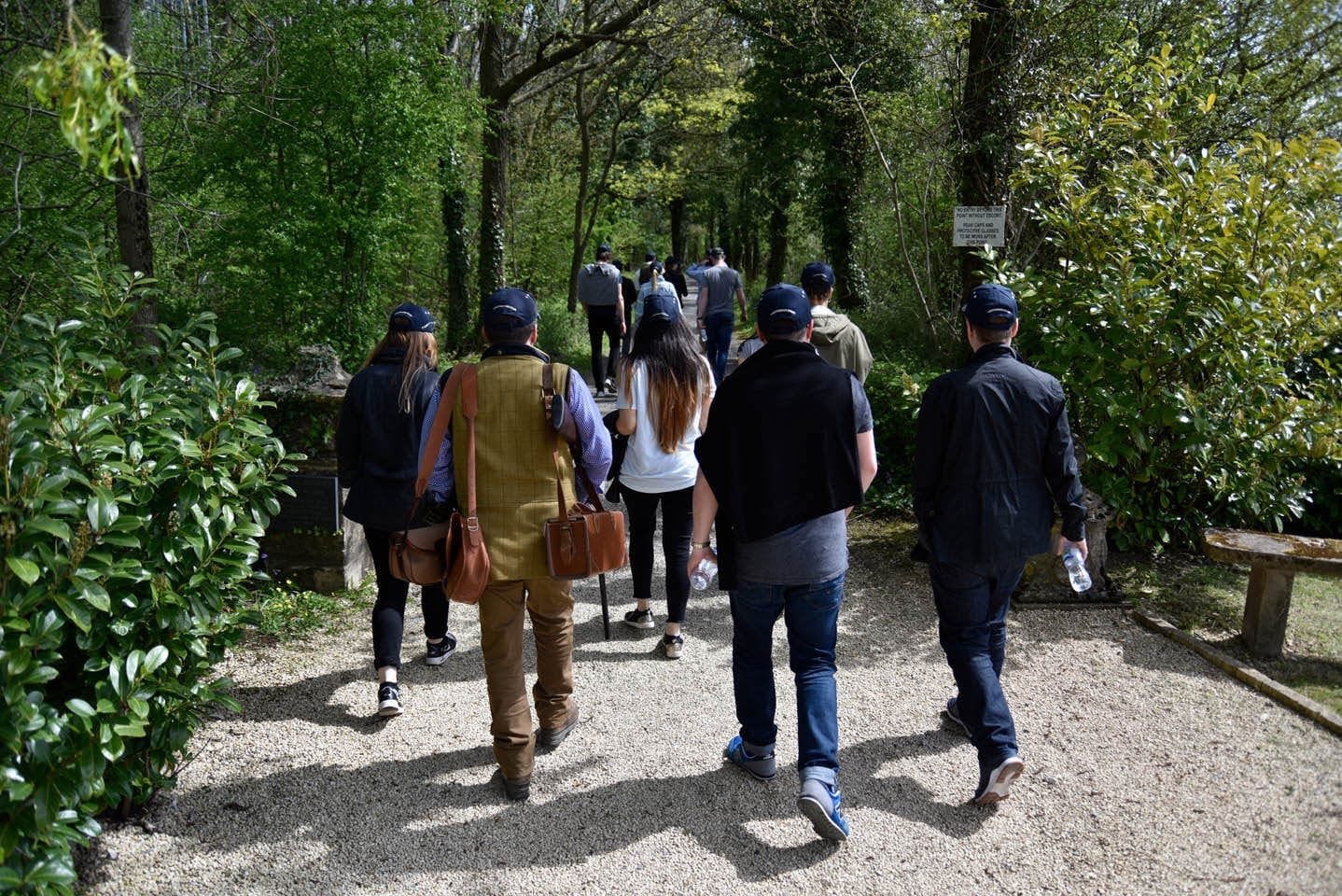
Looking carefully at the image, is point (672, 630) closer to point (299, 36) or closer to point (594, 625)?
point (594, 625)

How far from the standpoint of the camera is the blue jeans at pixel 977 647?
3869 millimetres

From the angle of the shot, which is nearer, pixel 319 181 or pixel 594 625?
pixel 594 625

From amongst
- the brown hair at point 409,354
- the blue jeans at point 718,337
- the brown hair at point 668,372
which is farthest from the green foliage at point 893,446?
the blue jeans at point 718,337

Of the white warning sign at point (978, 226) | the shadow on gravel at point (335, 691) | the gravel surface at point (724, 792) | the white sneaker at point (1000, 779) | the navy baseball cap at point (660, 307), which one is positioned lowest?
the shadow on gravel at point (335, 691)

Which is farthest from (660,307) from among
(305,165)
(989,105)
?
(989,105)

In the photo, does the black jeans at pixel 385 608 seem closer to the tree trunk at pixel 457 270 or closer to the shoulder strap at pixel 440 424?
the shoulder strap at pixel 440 424

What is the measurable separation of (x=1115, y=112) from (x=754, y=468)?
4263mm

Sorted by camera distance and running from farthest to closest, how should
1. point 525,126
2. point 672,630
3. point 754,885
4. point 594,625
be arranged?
point 525,126, point 594,625, point 672,630, point 754,885

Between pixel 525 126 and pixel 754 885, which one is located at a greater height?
pixel 525 126

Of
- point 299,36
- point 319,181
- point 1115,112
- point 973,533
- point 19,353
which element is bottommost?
point 973,533

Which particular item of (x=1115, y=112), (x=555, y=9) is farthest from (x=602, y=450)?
(x=555, y=9)

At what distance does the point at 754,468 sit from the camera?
Answer: 12.0ft

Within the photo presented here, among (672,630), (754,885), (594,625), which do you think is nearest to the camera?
(754,885)

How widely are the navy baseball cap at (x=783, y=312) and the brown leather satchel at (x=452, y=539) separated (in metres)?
1.12
